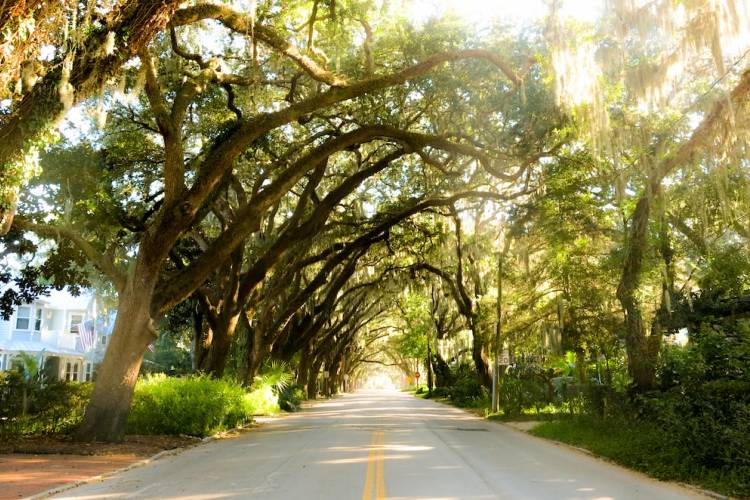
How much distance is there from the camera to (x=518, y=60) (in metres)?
14.8

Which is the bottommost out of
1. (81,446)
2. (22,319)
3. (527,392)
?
(81,446)

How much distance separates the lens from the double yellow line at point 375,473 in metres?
7.29

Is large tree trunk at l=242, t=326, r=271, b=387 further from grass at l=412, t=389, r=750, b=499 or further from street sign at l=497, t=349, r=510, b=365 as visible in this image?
grass at l=412, t=389, r=750, b=499

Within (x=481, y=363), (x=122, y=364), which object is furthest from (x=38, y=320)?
(x=481, y=363)

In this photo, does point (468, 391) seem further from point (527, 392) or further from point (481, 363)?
point (527, 392)

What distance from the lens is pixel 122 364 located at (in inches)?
503

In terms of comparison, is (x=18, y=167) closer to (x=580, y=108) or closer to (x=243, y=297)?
(x=580, y=108)

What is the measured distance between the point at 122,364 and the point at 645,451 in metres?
10.1

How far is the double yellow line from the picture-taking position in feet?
23.9

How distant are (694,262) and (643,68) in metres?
7.61

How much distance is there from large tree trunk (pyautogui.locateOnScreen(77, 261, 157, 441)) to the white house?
13123 mm

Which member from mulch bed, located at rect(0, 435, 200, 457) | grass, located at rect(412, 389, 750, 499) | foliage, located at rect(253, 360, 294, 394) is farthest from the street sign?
mulch bed, located at rect(0, 435, 200, 457)

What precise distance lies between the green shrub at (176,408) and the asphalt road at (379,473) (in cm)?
152

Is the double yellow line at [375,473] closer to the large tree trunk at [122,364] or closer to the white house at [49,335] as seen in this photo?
the large tree trunk at [122,364]
